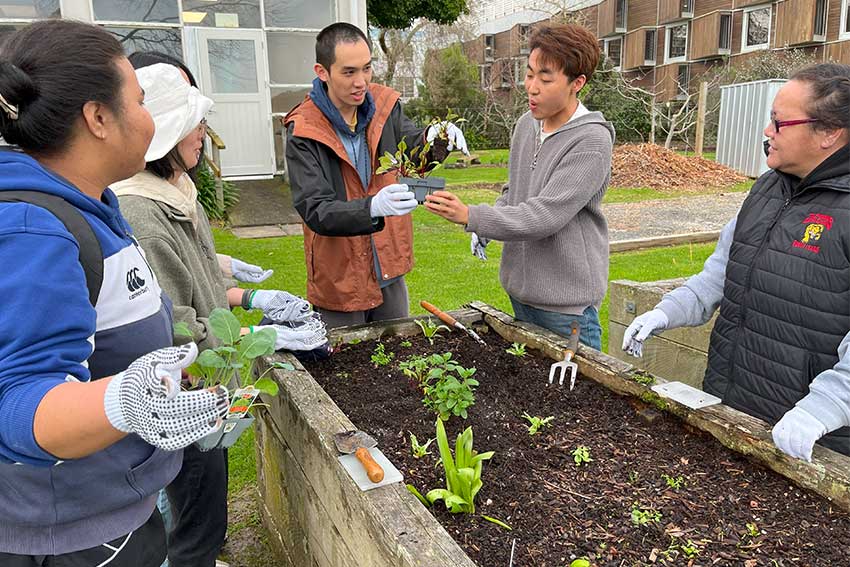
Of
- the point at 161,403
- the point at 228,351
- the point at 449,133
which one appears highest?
the point at 449,133

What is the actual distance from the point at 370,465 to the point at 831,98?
1769 millimetres

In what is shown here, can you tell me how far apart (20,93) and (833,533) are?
2084mm

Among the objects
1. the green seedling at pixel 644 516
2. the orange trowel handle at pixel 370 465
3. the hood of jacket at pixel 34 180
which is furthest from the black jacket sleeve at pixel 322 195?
the green seedling at pixel 644 516

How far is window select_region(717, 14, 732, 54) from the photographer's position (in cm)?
2166

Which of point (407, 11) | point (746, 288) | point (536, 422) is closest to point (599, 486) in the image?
point (536, 422)

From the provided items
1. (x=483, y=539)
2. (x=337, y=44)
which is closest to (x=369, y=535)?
(x=483, y=539)

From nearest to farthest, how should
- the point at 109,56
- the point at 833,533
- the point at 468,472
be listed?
the point at 109,56 → the point at 833,533 → the point at 468,472

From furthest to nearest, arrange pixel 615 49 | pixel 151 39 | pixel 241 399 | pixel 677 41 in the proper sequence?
pixel 615 49 < pixel 677 41 < pixel 151 39 < pixel 241 399

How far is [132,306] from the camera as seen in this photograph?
1.36 metres

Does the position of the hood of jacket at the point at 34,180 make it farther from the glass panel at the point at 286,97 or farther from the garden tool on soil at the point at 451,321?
the glass panel at the point at 286,97

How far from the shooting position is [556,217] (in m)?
2.55

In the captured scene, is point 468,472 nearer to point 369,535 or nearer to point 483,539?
point 483,539

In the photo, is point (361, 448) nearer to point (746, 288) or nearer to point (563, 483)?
point (563, 483)

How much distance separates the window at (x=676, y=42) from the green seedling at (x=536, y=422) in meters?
24.7
